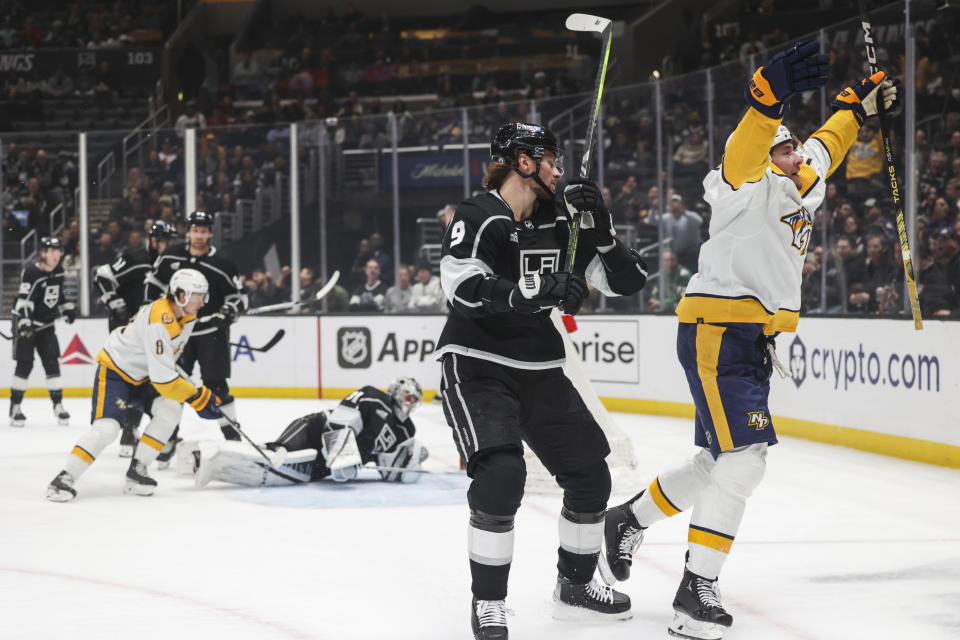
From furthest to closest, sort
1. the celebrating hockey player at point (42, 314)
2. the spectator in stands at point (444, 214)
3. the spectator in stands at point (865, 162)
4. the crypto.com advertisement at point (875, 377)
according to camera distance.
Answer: the spectator in stands at point (444, 214)
the celebrating hockey player at point (42, 314)
the spectator in stands at point (865, 162)
the crypto.com advertisement at point (875, 377)

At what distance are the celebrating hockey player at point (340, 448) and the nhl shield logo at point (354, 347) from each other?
4.85 meters

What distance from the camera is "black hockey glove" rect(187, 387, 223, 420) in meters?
5.27

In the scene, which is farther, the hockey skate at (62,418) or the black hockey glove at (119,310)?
the hockey skate at (62,418)

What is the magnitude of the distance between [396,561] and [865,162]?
184 inches

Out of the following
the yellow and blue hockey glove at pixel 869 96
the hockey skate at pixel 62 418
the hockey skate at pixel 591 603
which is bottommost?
the hockey skate at pixel 62 418

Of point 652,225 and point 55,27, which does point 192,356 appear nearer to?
point 652,225

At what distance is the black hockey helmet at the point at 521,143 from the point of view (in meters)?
2.99

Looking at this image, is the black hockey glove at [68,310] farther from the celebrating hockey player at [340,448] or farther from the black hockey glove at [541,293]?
the black hockey glove at [541,293]

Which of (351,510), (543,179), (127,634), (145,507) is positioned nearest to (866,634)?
(543,179)

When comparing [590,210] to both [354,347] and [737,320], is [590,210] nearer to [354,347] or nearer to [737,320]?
[737,320]

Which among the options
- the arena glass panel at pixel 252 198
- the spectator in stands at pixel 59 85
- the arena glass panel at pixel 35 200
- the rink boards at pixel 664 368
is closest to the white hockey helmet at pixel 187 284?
the rink boards at pixel 664 368

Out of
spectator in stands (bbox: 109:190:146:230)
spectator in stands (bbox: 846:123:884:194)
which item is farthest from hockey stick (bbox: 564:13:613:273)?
spectator in stands (bbox: 109:190:146:230)

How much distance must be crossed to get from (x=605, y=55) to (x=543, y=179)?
1.48 feet

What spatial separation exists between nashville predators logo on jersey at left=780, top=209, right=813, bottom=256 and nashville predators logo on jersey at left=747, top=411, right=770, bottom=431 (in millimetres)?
470
